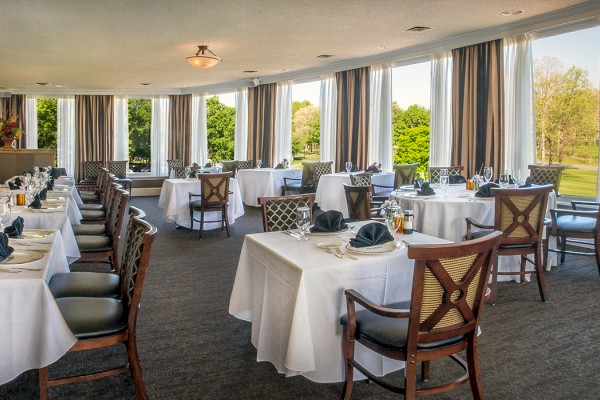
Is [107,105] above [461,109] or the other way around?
above

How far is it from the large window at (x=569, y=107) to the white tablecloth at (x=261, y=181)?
15.4 ft

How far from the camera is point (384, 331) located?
7.37 ft

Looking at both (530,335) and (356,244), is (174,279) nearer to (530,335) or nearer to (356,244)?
(356,244)

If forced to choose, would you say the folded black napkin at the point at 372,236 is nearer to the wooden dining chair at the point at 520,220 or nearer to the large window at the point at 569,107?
the wooden dining chair at the point at 520,220

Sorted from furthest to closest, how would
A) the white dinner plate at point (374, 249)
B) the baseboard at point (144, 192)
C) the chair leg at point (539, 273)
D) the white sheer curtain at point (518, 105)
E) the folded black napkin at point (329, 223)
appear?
1. the baseboard at point (144, 192)
2. the white sheer curtain at point (518, 105)
3. the chair leg at point (539, 273)
4. the folded black napkin at point (329, 223)
5. the white dinner plate at point (374, 249)

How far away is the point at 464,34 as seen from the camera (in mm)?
7273

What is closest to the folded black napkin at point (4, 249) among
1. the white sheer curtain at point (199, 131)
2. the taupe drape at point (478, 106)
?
the taupe drape at point (478, 106)

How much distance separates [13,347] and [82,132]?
43.9 feet

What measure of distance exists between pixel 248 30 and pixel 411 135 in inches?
183

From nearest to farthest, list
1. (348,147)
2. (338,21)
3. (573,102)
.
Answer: (338,21)
(573,102)
(348,147)

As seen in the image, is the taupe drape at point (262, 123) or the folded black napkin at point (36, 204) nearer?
the folded black napkin at point (36, 204)

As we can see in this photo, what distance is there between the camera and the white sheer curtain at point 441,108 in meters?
7.97

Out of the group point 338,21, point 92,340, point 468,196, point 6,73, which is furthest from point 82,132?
point 92,340

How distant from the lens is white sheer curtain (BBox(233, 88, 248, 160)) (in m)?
13.1
